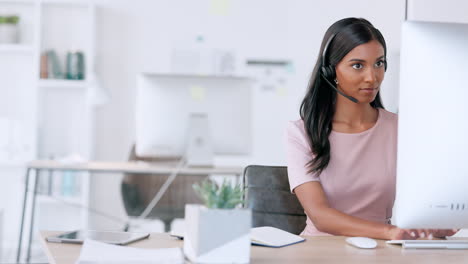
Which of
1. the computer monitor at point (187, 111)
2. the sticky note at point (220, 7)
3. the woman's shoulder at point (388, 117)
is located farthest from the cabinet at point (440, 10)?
the sticky note at point (220, 7)

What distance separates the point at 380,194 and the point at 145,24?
3507 mm

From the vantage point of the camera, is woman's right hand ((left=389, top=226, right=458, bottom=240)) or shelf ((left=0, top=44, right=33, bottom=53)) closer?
woman's right hand ((left=389, top=226, right=458, bottom=240))

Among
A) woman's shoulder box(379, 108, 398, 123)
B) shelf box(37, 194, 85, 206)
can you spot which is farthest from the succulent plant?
shelf box(37, 194, 85, 206)

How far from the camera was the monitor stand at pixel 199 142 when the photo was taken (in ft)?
10.1

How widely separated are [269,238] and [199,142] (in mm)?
1708

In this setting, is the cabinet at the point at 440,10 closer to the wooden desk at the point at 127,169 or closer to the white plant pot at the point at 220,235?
A: the wooden desk at the point at 127,169

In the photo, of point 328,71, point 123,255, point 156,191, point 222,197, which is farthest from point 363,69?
point 156,191

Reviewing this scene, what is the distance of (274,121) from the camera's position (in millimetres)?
5164

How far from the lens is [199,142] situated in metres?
3.14

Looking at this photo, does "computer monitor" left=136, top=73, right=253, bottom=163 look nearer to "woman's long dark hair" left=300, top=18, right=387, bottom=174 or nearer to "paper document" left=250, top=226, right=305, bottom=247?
"woman's long dark hair" left=300, top=18, right=387, bottom=174

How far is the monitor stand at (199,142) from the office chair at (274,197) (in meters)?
1.11

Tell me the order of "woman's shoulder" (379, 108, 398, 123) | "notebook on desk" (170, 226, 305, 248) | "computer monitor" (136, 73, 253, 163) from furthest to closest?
1. "computer monitor" (136, 73, 253, 163)
2. "woman's shoulder" (379, 108, 398, 123)
3. "notebook on desk" (170, 226, 305, 248)

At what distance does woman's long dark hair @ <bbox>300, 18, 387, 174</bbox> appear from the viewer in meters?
1.87

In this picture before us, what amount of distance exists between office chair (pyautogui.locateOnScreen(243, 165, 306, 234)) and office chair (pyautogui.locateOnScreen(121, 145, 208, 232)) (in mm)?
1982
